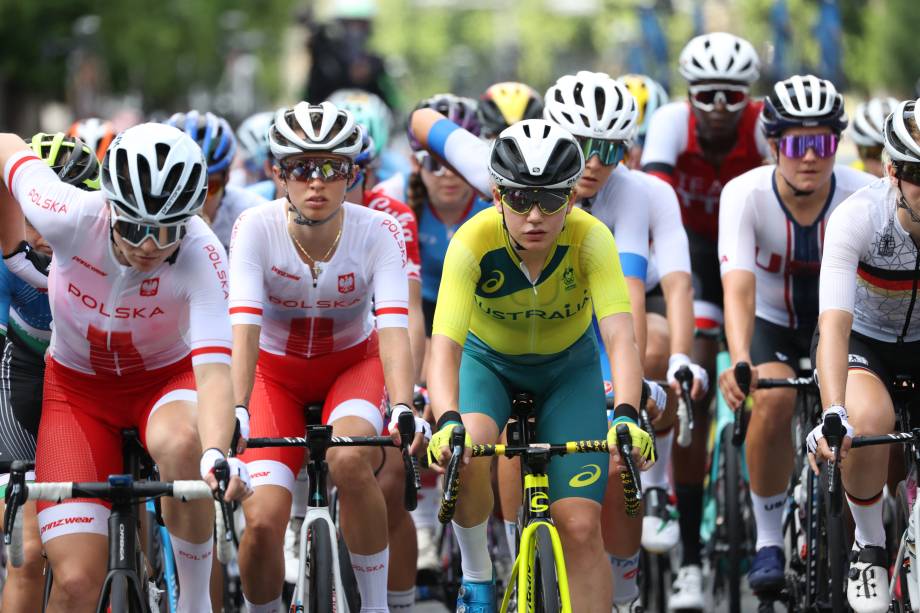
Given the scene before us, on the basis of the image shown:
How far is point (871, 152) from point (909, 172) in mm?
4162

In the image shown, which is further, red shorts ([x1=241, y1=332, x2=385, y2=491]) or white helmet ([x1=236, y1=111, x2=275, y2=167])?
white helmet ([x1=236, y1=111, x2=275, y2=167])

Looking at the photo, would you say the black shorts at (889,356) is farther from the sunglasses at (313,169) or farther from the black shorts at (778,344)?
the sunglasses at (313,169)

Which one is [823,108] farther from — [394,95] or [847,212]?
[394,95]

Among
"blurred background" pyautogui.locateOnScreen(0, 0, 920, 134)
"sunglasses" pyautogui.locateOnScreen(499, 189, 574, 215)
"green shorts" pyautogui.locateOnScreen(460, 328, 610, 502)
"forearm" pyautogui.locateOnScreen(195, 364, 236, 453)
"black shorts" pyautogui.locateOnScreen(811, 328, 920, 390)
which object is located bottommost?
"forearm" pyautogui.locateOnScreen(195, 364, 236, 453)

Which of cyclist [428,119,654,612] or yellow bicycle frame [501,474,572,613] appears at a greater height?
cyclist [428,119,654,612]

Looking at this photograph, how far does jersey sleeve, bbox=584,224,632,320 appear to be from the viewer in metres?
7.32

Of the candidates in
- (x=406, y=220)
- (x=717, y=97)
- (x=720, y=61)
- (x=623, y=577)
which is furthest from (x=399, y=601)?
(x=720, y=61)

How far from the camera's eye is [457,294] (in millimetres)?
7188

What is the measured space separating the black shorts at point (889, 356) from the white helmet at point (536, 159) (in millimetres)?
1574

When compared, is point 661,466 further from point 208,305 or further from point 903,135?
point 208,305

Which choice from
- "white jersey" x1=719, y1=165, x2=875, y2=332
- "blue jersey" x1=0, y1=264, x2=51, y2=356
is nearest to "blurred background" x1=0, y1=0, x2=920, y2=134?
"white jersey" x1=719, y1=165, x2=875, y2=332

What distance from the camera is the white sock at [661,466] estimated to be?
32.9 feet

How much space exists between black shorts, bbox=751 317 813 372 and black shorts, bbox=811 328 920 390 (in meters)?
1.56

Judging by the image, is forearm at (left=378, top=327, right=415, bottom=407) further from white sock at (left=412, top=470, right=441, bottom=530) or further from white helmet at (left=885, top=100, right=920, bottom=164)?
white sock at (left=412, top=470, right=441, bottom=530)
